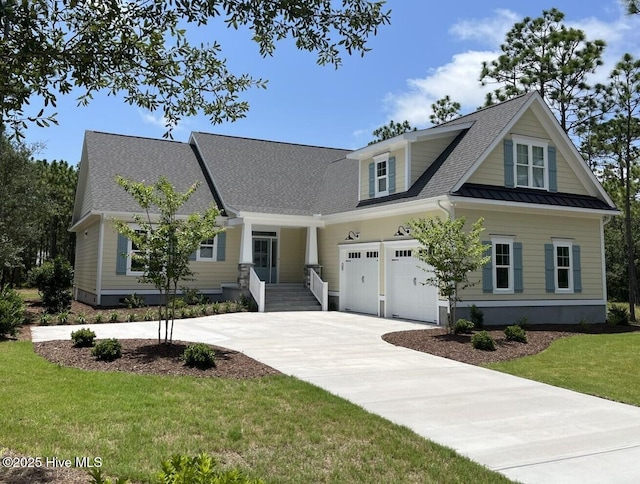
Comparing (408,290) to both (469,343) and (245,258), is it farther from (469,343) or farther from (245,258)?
(245,258)

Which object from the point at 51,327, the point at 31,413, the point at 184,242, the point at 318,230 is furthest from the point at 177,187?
the point at 31,413

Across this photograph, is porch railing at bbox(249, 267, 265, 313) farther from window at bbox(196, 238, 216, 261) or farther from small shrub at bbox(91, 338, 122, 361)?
small shrub at bbox(91, 338, 122, 361)

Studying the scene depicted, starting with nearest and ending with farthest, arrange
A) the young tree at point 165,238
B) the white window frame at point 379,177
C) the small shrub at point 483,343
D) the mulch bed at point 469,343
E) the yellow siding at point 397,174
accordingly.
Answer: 1. the young tree at point 165,238
2. the mulch bed at point 469,343
3. the small shrub at point 483,343
4. the yellow siding at point 397,174
5. the white window frame at point 379,177

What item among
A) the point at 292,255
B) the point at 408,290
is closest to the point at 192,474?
the point at 408,290

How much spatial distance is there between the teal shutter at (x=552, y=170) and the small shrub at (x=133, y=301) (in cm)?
1551

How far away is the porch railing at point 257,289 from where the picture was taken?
60.7 feet

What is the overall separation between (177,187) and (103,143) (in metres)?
4.71

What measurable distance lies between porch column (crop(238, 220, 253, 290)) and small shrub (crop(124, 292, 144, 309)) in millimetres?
3775

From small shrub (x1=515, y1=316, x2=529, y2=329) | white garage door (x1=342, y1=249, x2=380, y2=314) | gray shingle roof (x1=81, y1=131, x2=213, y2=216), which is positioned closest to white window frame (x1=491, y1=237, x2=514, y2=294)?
small shrub (x1=515, y1=316, x2=529, y2=329)

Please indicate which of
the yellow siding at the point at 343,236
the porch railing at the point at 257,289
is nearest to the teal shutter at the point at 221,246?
Result: the porch railing at the point at 257,289

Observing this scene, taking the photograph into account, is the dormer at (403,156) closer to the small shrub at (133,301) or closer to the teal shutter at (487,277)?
the teal shutter at (487,277)

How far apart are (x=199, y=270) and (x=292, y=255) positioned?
4.45m

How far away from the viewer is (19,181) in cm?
2231

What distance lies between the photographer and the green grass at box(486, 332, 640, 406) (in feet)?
25.4
